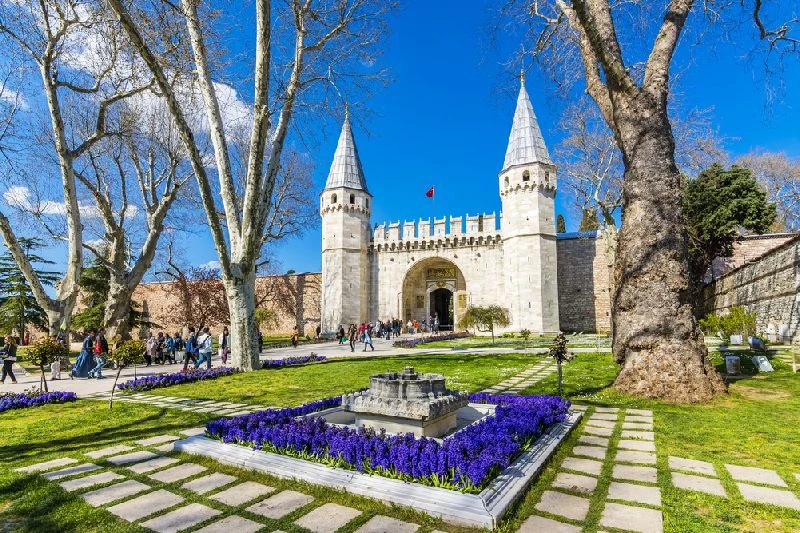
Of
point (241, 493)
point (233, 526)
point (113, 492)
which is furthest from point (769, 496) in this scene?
point (113, 492)

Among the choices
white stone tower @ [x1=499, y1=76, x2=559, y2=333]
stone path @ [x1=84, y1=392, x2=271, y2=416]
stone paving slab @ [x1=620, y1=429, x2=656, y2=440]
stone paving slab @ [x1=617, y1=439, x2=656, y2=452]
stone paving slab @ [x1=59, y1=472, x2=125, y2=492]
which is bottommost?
stone path @ [x1=84, y1=392, x2=271, y2=416]

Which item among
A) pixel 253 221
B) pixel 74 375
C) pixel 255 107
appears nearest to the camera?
pixel 255 107

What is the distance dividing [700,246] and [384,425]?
26253 mm

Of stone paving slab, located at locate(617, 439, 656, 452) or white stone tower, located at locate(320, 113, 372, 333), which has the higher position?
white stone tower, located at locate(320, 113, 372, 333)

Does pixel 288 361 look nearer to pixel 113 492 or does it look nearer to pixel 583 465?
pixel 113 492

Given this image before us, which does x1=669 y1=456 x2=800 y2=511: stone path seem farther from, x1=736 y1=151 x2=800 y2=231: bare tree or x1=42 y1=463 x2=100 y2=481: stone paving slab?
x1=736 y1=151 x2=800 y2=231: bare tree

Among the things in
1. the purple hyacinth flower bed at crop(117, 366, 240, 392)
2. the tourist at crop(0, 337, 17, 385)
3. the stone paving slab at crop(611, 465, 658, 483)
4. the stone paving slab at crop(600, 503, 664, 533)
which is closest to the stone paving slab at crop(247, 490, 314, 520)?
the stone paving slab at crop(600, 503, 664, 533)

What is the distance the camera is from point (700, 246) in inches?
933

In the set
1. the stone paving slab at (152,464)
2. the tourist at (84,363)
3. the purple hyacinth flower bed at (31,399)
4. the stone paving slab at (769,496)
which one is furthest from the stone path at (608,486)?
the tourist at (84,363)

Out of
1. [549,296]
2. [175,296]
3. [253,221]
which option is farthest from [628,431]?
[175,296]

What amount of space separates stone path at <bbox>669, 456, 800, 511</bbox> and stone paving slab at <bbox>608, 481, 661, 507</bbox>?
0.29 meters

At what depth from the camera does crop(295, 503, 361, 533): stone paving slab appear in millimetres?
2609

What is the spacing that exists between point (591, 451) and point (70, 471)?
193 inches

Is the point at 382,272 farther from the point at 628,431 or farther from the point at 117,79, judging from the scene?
the point at 628,431
